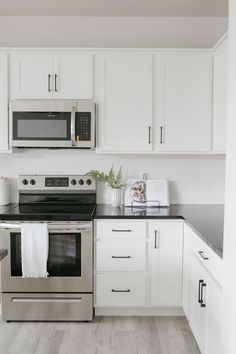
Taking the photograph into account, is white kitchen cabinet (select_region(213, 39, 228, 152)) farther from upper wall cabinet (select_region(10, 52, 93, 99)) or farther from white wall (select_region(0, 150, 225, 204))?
upper wall cabinet (select_region(10, 52, 93, 99))

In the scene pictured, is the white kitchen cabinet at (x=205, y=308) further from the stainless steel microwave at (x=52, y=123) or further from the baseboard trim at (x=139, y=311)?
the stainless steel microwave at (x=52, y=123)

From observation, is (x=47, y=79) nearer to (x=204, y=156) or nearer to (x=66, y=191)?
(x=66, y=191)

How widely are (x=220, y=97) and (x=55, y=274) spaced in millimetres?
1927

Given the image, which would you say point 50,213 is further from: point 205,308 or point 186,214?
point 205,308

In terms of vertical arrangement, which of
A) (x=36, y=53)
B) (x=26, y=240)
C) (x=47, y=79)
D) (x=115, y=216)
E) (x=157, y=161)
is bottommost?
(x=26, y=240)

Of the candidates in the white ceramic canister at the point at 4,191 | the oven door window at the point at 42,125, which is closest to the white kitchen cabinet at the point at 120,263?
the oven door window at the point at 42,125

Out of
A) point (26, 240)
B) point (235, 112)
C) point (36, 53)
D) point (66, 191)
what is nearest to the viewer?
point (235, 112)

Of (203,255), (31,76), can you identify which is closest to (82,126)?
(31,76)

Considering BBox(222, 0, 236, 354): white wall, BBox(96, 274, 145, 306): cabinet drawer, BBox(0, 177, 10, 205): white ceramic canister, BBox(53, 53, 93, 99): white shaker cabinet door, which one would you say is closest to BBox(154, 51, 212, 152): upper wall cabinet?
BBox(53, 53, 93, 99): white shaker cabinet door

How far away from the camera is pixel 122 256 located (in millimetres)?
2912

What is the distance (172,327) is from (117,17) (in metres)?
2.79

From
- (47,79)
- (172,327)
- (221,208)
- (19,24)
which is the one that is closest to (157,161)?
(221,208)

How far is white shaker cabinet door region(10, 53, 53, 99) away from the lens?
10.1 ft

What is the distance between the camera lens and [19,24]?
345 cm
